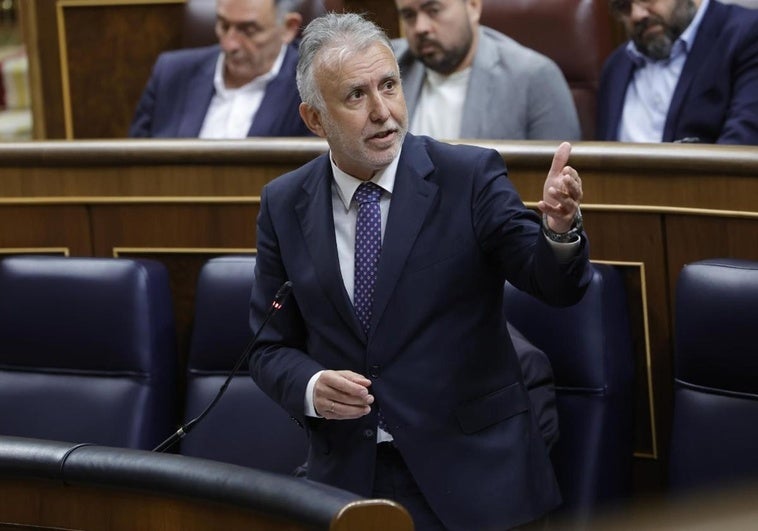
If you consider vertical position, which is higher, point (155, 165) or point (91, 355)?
point (155, 165)

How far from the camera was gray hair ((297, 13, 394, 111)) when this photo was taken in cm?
92

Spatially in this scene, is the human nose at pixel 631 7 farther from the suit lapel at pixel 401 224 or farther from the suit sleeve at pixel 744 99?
the suit lapel at pixel 401 224

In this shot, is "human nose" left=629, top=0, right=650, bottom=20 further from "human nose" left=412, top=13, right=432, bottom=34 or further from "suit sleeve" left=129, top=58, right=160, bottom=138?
"suit sleeve" left=129, top=58, right=160, bottom=138

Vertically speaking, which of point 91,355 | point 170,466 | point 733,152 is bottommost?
point 91,355

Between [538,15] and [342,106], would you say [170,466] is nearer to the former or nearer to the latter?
[342,106]

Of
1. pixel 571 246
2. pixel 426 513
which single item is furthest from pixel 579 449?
pixel 571 246

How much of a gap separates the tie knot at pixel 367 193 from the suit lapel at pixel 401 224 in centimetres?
2

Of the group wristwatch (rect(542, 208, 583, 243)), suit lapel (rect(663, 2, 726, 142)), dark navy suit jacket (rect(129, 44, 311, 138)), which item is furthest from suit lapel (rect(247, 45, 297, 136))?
wristwatch (rect(542, 208, 583, 243))

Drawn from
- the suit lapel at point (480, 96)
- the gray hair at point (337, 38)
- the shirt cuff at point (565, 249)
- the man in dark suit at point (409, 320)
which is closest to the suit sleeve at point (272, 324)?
the man in dark suit at point (409, 320)

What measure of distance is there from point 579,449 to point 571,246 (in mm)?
298

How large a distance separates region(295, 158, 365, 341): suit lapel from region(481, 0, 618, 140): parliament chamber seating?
76 centimetres

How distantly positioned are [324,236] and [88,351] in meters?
0.40

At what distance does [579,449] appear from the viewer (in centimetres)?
105

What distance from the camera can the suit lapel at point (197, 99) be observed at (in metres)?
1.64
